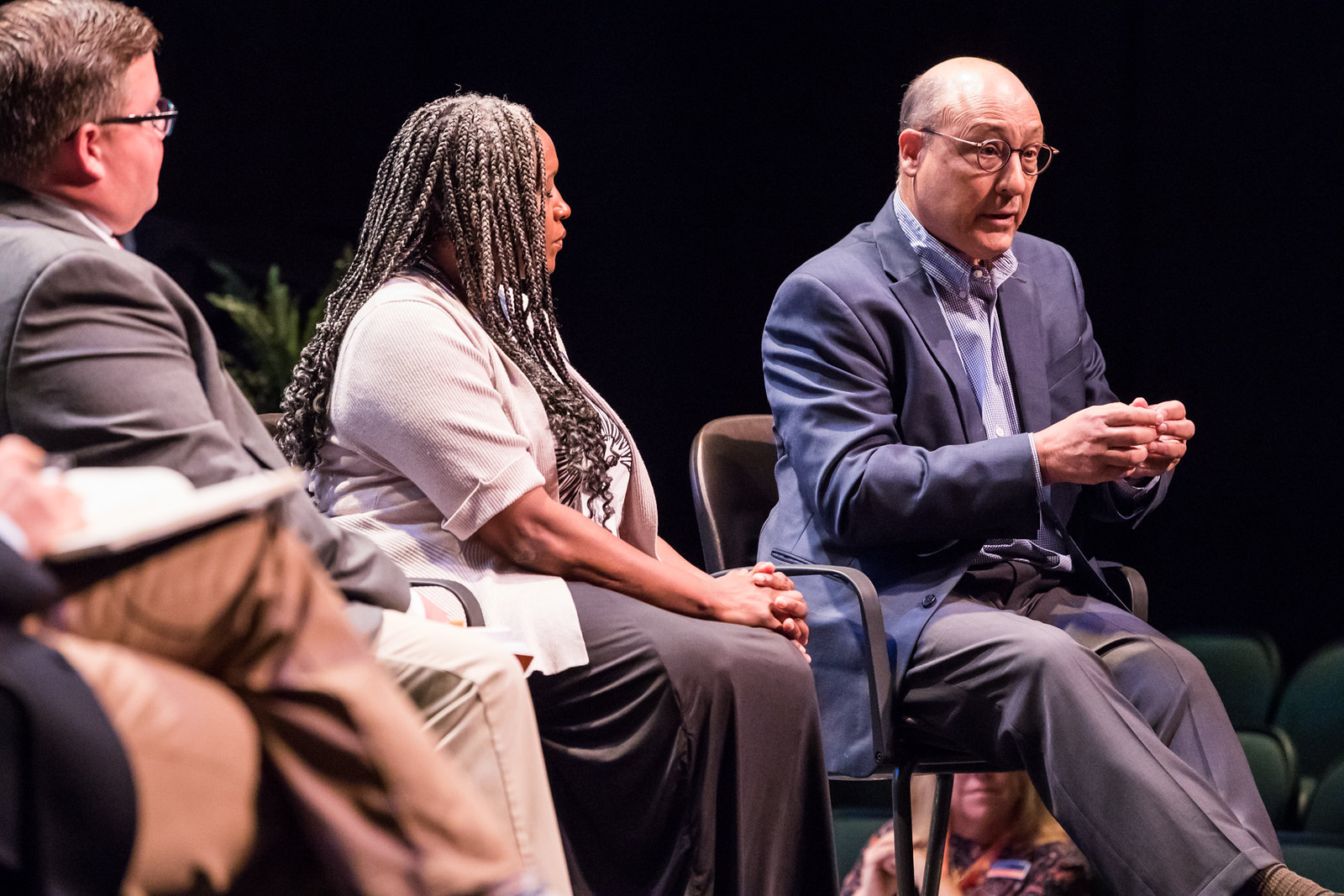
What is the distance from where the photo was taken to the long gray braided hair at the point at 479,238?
2232mm

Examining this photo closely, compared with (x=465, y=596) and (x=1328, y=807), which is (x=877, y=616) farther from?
(x=1328, y=807)

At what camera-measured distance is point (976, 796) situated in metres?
3.05

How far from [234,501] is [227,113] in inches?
157

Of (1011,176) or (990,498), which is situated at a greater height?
(1011,176)

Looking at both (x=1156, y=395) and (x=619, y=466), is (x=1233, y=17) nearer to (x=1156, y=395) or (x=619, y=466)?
(x=1156, y=395)

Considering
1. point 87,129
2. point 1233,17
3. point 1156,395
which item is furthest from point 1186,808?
point 1233,17

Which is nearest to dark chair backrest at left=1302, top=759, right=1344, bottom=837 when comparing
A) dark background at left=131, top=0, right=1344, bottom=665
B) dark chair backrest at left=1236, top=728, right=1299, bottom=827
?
dark chair backrest at left=1236, top=728, right=1299, bottom=827

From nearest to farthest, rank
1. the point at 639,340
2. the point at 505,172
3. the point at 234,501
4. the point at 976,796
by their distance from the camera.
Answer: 1. the point at 234,501
2. the point at 505,172
3. the point at 976,796
4. the point at 639,340

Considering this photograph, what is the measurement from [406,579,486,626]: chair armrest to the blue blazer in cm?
68

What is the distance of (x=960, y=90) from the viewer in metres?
2.68

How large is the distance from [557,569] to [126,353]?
2.53 feet

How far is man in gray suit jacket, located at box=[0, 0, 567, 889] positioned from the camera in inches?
59.1

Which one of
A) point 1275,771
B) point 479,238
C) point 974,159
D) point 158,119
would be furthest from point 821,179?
point 158,119

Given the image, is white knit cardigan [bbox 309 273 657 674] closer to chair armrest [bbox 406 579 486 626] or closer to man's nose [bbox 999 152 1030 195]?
chair armrest [bbox 406 579 486 626]
